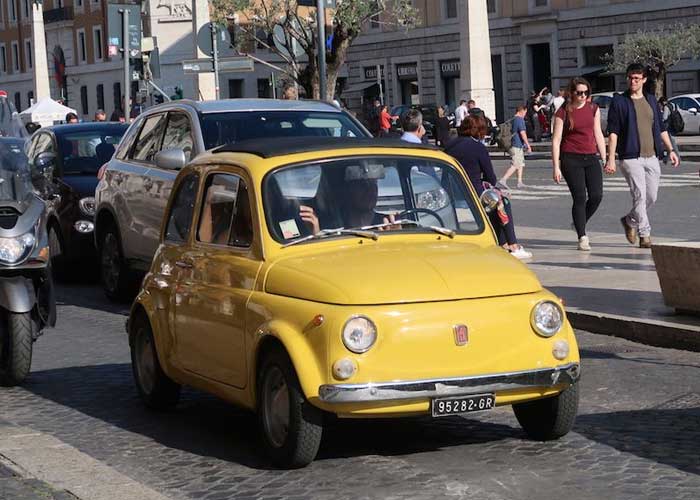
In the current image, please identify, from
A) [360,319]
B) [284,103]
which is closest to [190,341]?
[360,319]

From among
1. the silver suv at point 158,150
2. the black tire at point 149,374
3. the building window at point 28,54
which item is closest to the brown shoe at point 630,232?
the silver suv at point 158,150

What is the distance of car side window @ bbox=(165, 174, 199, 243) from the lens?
8.90 metres

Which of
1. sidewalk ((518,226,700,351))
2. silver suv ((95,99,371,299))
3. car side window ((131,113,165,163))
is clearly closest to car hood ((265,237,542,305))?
sidewalk ((518,226,700,351))

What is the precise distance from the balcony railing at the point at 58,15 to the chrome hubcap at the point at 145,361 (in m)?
93.2

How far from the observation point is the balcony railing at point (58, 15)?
100125 millimetres

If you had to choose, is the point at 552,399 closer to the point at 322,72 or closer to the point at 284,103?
the point at 284,103

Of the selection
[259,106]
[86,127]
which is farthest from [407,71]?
[259,106]

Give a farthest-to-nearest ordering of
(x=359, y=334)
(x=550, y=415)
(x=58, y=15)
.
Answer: (x=58, y=15)
(x=550, y=415)
(x=359, y=334)

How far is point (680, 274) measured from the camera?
11.3m

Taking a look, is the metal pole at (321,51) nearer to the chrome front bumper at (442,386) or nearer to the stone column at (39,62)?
the chrome front bumper at (442,386)

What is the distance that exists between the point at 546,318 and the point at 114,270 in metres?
8.42

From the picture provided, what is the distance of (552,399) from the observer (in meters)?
7.66

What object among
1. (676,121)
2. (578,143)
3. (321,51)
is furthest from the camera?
(676,121)

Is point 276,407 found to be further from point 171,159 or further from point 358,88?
point 358,88
